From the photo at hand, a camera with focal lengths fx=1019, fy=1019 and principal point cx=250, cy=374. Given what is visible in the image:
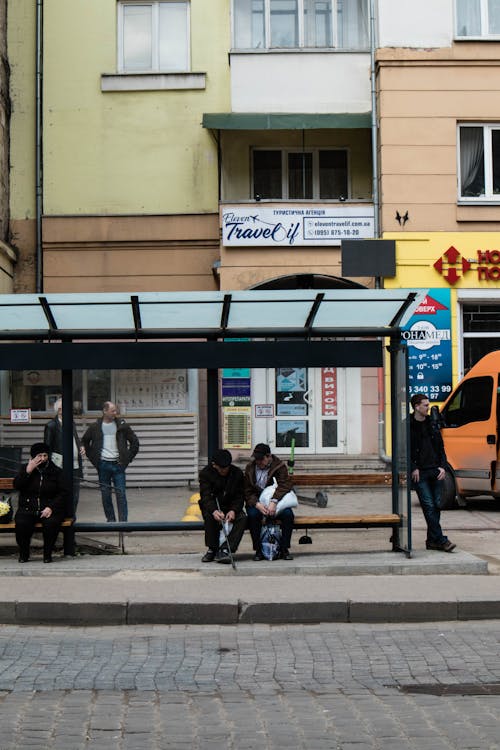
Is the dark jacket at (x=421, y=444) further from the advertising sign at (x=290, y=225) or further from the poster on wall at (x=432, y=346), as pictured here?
the advertising sign at (x=290, y=225)

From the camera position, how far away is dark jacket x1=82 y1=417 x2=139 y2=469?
449 inches

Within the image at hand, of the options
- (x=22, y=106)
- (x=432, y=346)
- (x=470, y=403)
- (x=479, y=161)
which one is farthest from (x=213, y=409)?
(x=22, y=106)

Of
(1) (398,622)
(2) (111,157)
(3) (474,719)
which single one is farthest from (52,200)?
(3) (474,719)

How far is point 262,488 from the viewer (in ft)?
35.6

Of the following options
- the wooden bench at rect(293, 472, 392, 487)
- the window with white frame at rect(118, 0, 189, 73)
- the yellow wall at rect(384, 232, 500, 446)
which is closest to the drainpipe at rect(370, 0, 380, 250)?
the yellow wall at rect(384, 232, 500, 446)

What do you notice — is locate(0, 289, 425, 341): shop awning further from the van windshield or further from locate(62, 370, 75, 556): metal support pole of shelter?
the van windshield

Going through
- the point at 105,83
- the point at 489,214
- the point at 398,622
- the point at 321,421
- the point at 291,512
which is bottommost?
the point at 398,622

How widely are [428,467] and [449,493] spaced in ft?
16.7

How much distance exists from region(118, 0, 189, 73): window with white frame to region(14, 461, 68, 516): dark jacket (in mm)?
12657

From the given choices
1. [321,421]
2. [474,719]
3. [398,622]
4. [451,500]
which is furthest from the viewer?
[451,500]

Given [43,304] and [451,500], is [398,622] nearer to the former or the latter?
[43,304]

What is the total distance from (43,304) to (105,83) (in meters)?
11.8

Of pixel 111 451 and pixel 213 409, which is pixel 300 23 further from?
pixel 111 451

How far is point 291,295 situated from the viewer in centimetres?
1039
